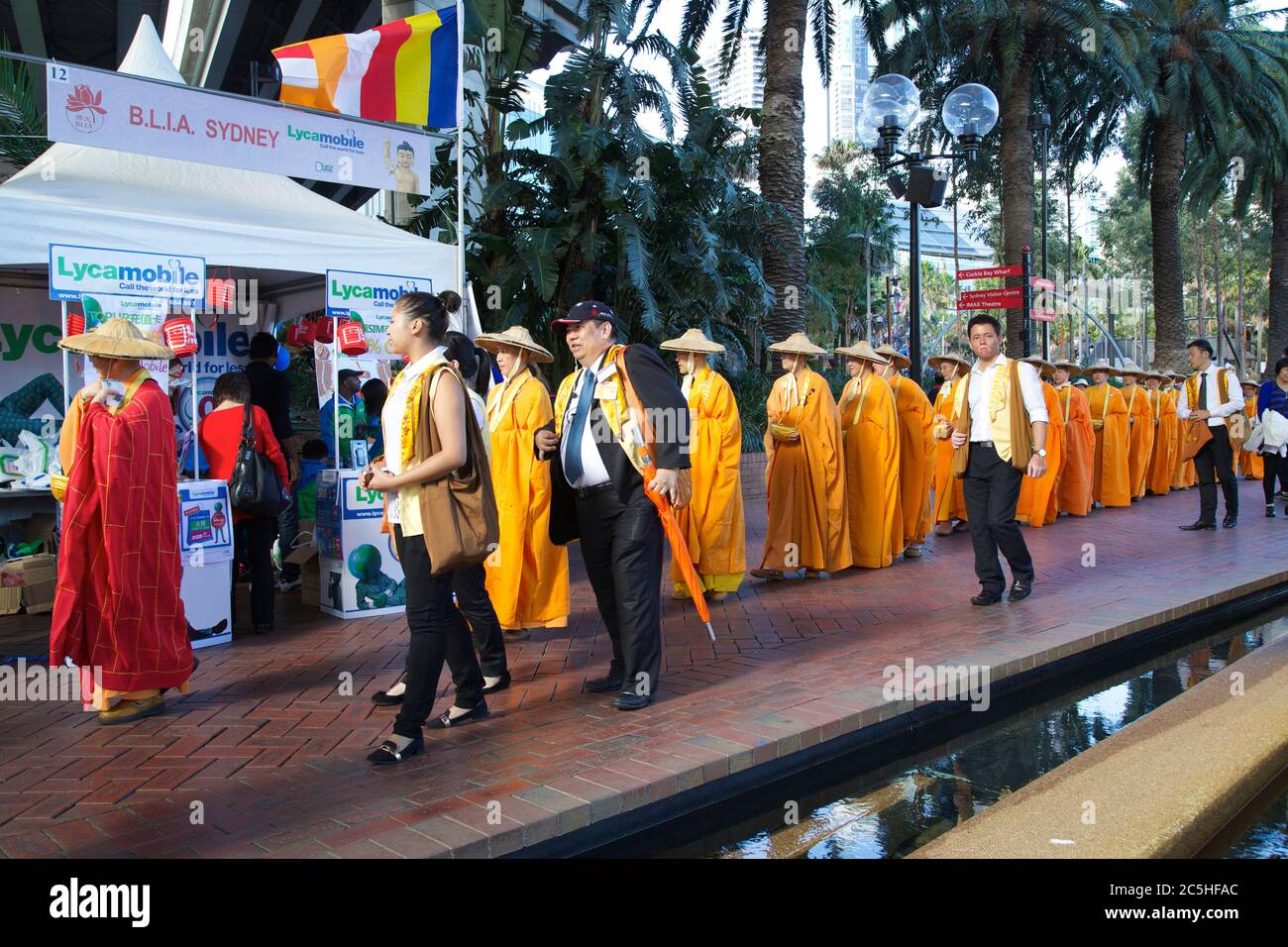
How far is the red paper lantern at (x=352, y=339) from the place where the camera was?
26.2 ft

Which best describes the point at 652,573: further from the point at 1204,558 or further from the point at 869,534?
the point at 1204,558

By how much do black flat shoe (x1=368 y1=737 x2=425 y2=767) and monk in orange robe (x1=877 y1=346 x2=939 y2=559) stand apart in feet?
23.3

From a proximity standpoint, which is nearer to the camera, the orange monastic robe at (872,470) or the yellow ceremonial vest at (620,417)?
the yellow ceremonial vest at (620,417)

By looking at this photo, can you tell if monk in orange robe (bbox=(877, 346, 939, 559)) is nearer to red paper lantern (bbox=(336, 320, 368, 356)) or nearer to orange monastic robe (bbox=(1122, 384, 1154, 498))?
red paper lantern (bbox=(336, 320, 368, 356))

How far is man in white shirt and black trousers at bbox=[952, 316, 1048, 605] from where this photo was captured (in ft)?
23.8

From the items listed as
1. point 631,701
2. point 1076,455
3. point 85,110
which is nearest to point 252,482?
point 85,110

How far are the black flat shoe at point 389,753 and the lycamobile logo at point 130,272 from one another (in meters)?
4.06

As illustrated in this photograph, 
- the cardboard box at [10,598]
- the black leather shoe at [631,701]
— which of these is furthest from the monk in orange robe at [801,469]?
the cardboard box at [10,598]

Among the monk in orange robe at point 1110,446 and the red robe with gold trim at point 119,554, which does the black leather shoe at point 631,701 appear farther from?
the monk in orange robe at point 1110,446

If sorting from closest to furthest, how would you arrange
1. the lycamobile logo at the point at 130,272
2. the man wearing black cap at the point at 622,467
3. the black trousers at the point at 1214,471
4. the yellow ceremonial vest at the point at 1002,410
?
the man wearing black cap at the point at 622,467, the lycamobile logo at the point at 130,272, the yellow ceremonial vest at the point at 1002,410, the black trousers at the point at 1214,471

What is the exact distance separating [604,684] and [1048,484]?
9.03m

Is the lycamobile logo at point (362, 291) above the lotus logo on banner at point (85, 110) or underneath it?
underneath

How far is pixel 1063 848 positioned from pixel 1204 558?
752cm
